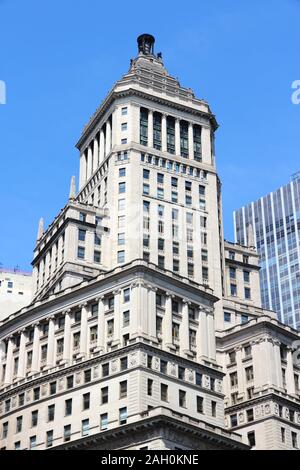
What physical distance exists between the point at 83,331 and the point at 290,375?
30830mm

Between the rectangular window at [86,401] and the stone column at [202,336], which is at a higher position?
the stone column at [202,336]

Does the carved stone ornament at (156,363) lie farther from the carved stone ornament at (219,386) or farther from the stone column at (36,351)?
the stone column at (36,351)

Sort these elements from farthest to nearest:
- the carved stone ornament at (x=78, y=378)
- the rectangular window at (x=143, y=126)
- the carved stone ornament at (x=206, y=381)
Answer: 1. the rectangular window at (x=143, y=126)
2. the carved stone ornament at (x=206, y=381)
3. the carved stone ornament at (x=78, y=378)

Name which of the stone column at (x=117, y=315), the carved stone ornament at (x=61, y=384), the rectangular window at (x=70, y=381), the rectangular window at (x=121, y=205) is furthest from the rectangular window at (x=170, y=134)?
the carved stone ornament at (x=61, y=384)

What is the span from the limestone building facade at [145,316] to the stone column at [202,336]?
173mm

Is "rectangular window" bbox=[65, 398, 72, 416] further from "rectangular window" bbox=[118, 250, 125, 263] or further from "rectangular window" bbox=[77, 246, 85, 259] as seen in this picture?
"rectangular window" bbox=[77, 246, 85, 259]

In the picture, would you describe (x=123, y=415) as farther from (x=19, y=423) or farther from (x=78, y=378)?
(x=19, y=423)

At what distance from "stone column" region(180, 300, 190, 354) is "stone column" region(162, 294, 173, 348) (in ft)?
6.86

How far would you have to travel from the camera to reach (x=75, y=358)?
401ft

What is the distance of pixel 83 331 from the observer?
4855 inches

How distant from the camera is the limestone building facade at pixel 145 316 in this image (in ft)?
377

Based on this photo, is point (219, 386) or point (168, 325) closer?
point (168, 325)

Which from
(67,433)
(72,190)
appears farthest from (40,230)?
(67,433)

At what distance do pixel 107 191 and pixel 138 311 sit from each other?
137ft
